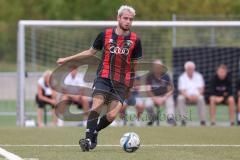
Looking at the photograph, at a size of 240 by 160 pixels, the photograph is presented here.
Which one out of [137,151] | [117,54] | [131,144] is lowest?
[137,151]

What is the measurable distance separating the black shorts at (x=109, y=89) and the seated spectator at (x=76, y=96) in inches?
305

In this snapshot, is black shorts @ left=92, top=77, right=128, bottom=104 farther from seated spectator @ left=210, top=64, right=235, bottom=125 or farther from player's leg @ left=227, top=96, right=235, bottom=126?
seated spectator @ left=210, top=64, right=235, bottom=125

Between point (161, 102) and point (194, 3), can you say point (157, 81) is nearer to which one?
point (161, 102)

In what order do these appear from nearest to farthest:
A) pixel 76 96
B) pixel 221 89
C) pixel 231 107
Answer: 1. pixel 76 96
2. pixel 231 107
3. pixel 221 89

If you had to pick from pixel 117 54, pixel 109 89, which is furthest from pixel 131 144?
pixel 117 54

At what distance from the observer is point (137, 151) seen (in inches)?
447

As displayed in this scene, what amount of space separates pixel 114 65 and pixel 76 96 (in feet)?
27.3

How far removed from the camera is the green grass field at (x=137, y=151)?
10500 mm

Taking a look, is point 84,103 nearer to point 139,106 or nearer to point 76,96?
point 76,96

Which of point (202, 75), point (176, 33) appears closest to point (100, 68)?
point (202, 75)

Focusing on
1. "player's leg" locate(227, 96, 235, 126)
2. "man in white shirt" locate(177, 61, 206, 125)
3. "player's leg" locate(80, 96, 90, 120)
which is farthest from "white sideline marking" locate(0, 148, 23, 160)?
"player's leg" locate(227, 96, 235, 126)

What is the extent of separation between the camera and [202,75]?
22.2 metres

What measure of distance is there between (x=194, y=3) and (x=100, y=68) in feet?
84.8

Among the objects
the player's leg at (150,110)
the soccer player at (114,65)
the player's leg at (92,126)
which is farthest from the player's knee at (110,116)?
the player's leg at (150,110)
